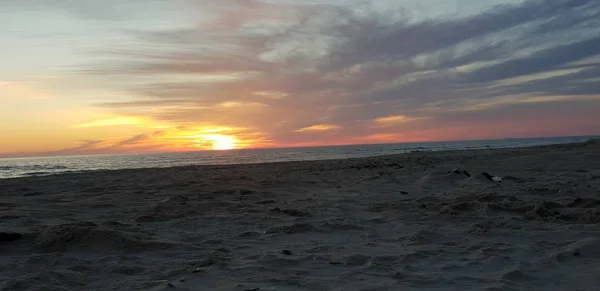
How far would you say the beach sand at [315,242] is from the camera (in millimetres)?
4016

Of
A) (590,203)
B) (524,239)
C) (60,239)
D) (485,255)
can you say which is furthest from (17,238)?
(590,203)

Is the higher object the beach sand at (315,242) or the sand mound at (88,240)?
the sand mound at (88,240)

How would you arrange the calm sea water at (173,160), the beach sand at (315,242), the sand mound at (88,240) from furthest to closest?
1. the calm sea water at (173,160)
2. the sand mound at (88,240)
3. the beach sand at (315,242)

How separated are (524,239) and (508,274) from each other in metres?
1.65

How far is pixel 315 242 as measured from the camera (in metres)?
5.55

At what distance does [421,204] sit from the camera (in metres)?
8.28

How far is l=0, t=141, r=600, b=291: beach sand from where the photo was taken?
4.02 metres

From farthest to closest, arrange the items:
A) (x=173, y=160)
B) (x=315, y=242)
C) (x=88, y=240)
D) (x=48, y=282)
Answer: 1. (x=173, y=160)
2. (x=315, y=242)
3. (x=88, y=240)
4. (x=48, y=282)

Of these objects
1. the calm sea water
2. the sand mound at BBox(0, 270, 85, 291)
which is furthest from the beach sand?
the calm sea water

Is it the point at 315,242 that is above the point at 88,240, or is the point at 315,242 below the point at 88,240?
below

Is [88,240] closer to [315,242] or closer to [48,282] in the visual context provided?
[48,282]

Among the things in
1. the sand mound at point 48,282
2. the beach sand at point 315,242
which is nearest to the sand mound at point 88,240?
the beach sand at point 315,242

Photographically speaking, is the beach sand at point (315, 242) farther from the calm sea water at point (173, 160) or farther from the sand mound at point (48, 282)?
the calm sea water at point (173, 160)

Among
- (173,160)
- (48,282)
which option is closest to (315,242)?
(48,282)
